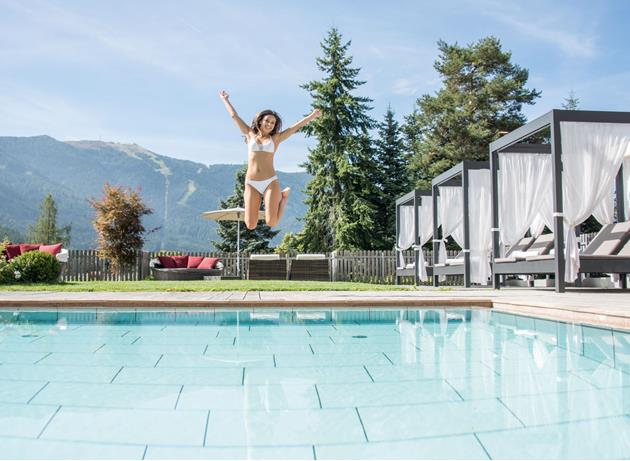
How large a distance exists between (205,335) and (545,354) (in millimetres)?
2500

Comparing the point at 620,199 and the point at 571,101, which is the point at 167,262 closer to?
the point at 620,199

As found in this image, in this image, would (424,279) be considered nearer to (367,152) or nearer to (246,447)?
(367,152)

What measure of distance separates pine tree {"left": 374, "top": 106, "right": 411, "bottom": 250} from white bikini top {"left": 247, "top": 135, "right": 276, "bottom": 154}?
17097mm

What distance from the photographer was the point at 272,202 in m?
5.74

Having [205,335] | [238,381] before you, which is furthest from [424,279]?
[238,381]

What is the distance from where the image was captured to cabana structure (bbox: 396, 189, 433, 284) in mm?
13695

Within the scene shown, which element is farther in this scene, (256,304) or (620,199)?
(620,199)

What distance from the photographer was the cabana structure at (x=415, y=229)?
13695 mm

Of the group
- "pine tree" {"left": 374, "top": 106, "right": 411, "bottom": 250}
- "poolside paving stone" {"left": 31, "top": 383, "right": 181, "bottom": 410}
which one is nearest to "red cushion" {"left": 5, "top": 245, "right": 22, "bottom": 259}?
"poolside paving stone" {"left": 31, "top": 383, "right": 181, "bottom": 410}

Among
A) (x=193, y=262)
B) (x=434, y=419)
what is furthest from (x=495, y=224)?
(x=193, y=262)

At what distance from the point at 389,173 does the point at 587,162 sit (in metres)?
16.6

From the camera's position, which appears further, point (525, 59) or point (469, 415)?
point (525, 59)

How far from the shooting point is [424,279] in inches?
526

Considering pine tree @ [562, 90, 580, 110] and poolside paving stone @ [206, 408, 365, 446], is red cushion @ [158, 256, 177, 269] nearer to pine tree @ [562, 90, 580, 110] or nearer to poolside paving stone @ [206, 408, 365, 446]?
poolside paving stone @ [206, 408, 365, 446]
